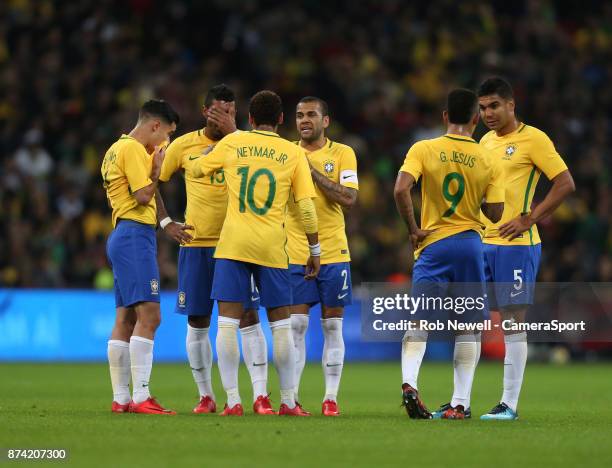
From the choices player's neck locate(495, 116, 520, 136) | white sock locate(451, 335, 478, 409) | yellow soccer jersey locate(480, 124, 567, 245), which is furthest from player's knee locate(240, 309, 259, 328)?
player's neck locate(495, 116, 520, 136)

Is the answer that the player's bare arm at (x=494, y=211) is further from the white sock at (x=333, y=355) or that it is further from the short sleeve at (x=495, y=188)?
the white sock at (x=333, y=355)

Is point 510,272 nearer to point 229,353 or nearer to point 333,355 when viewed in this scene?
point 333,355

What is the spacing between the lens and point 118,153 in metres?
10.4

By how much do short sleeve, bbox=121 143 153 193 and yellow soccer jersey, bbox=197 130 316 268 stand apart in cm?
51

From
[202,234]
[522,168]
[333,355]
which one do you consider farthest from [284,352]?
[522,168]

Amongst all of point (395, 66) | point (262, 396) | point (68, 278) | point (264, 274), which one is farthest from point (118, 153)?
point (395, 66)

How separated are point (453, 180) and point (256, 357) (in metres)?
2.15

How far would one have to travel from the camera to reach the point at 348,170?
1125 centimetres

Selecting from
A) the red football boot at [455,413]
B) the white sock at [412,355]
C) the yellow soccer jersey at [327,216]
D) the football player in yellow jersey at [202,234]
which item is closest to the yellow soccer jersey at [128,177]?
the football player in yellow jersey at [202,234]

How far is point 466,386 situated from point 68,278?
12.2 m

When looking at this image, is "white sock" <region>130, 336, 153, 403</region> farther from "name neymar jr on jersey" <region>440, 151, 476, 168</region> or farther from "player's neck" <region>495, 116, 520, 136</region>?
"player's neck" <region>495, 116, 520, 136</region>

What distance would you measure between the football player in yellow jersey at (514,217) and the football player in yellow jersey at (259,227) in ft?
5.41

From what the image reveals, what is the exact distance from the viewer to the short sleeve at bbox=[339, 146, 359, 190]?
1120cm

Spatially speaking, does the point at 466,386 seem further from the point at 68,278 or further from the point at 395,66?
the point at 395,66
